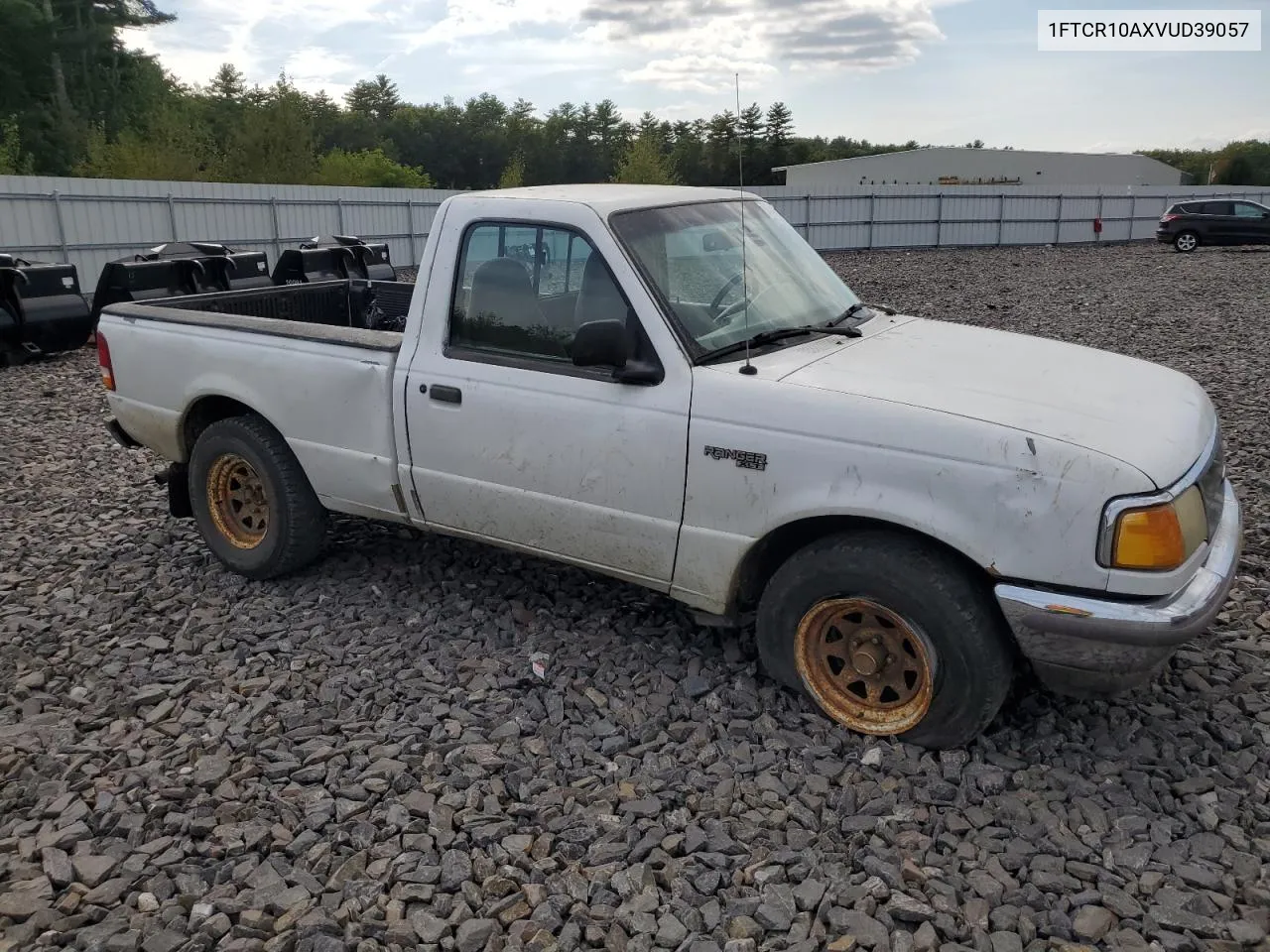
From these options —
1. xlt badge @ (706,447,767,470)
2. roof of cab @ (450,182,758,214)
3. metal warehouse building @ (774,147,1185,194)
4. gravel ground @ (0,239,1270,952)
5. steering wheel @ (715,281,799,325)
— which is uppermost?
metal warehouse building @ (774,147,1185,194)

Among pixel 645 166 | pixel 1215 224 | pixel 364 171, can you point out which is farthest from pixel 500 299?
pixel 364 171

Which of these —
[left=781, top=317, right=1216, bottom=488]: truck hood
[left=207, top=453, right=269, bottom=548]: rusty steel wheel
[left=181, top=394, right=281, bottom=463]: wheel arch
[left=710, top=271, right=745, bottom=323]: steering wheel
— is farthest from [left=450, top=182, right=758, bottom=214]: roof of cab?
[left=207, top=453, right=269, bottom=548]: rusty steel wheel

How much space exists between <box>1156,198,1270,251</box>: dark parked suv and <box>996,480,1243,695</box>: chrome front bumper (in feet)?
92.6

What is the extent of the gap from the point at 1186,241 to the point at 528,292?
2866 centimetres

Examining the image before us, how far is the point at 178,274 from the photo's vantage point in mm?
11938

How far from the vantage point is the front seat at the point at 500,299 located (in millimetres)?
4215

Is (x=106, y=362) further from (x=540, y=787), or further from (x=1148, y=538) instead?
(x=1148, y=538)

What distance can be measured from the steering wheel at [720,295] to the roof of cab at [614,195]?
1.54 ft

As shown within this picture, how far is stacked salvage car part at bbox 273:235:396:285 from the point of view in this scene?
1280 cm

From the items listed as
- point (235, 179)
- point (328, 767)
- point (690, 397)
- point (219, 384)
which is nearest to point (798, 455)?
point (690, 397)

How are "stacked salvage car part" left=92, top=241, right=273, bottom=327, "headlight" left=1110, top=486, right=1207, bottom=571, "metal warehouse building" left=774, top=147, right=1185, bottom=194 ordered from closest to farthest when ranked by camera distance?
"headlight" left=1110, top=486, right=1207, bottom=571 → "stacked salvage car part" left=92, top=241, right=273, bottom=327 → "metal warehouse building" left=774, top=147, right=1185, bottom=194

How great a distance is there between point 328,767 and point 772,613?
1731mm

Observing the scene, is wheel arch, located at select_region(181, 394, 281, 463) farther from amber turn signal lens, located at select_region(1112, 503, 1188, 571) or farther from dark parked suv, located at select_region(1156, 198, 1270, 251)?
dark parked suv, located at select_region(1156, 198, 1270, 251)

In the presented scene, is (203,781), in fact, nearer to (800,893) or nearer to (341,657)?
(341,657)
